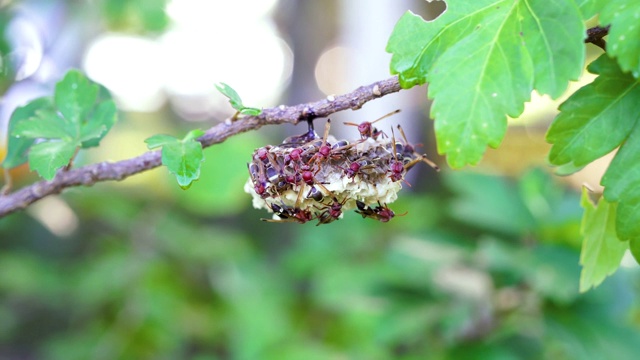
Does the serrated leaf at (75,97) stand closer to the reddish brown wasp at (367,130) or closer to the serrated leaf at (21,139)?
the serrated leaf at (21,139)

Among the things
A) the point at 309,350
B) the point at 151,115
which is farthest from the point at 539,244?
the point at 151,115

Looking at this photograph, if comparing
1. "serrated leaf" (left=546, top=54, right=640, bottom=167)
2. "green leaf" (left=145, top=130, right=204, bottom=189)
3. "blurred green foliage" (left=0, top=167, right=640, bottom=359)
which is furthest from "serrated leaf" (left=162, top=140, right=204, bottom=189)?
"blurred green foliage" (left=0, top=167, right=640, bottom=359)

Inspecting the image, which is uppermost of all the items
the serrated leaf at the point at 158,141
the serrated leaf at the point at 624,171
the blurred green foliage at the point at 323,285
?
the serrated leaf at the point at 624,171

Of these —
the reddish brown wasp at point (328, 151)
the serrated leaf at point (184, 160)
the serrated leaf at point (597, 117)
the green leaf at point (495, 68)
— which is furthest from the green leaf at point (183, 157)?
the serrated leaf at point (597, 117)

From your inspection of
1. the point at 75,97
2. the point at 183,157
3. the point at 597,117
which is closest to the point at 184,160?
the point at 183,157

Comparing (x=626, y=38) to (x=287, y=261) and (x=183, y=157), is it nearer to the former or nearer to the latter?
(x=183, y=157)
